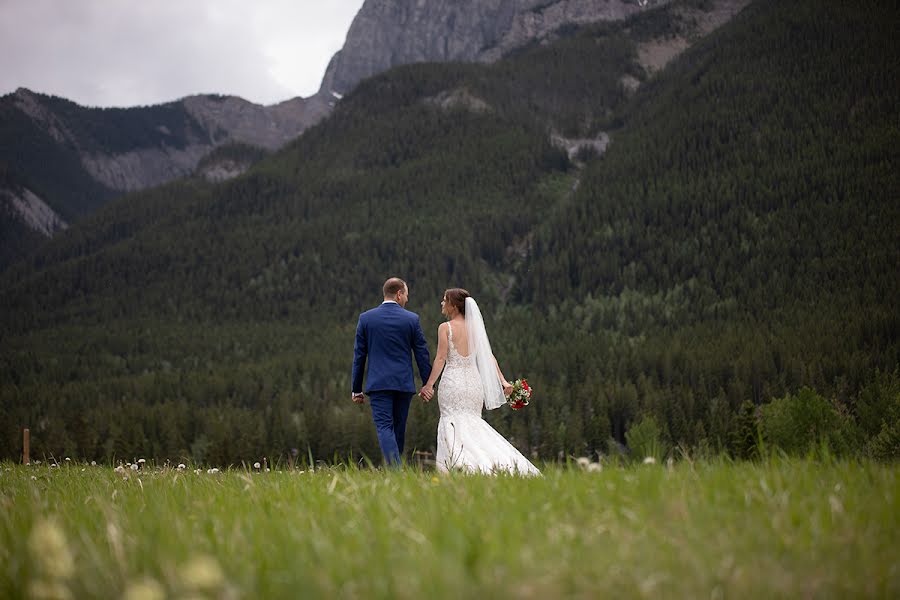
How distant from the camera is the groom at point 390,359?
506 inches

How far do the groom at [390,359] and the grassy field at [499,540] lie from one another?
6.14 m

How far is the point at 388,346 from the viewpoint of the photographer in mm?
13203

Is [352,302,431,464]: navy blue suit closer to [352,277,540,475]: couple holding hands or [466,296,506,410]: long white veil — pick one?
[352,277,540,475]: couple holding hands

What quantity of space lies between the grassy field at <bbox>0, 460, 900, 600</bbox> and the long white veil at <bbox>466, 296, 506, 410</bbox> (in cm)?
793

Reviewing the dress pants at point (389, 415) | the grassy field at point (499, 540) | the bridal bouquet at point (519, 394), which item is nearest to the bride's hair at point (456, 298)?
the bridal bouquet at point (519, 394)

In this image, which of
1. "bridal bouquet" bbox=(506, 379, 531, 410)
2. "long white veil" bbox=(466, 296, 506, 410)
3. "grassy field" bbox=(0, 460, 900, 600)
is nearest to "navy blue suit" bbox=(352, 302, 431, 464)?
"long white veil" bbox=(466, 296, 506, 410)

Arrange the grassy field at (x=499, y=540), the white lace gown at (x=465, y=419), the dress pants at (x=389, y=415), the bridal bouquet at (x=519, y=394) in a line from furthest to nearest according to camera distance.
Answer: the bridal bouquet at (x=519, y=394)
the white lace gown at (x=465, y=419)
the dress pants at (x=389, y=415)
the grassy field at (x=499, y=540)

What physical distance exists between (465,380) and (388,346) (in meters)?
1.93

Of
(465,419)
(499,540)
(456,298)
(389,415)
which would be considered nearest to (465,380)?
(465,419)

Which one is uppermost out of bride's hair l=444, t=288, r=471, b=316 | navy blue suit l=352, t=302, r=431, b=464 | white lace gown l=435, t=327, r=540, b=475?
bride's hair l=444, t=288, r=471, b=316

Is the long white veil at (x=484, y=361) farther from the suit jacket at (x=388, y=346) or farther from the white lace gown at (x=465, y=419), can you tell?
the suit jacket at (x=388, y=346)

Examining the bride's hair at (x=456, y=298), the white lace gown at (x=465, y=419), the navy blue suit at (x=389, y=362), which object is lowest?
the white lace gown at (x=465, y=419)

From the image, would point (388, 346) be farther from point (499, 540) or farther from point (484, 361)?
point (499, 540)

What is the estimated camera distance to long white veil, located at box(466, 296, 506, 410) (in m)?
14.6
